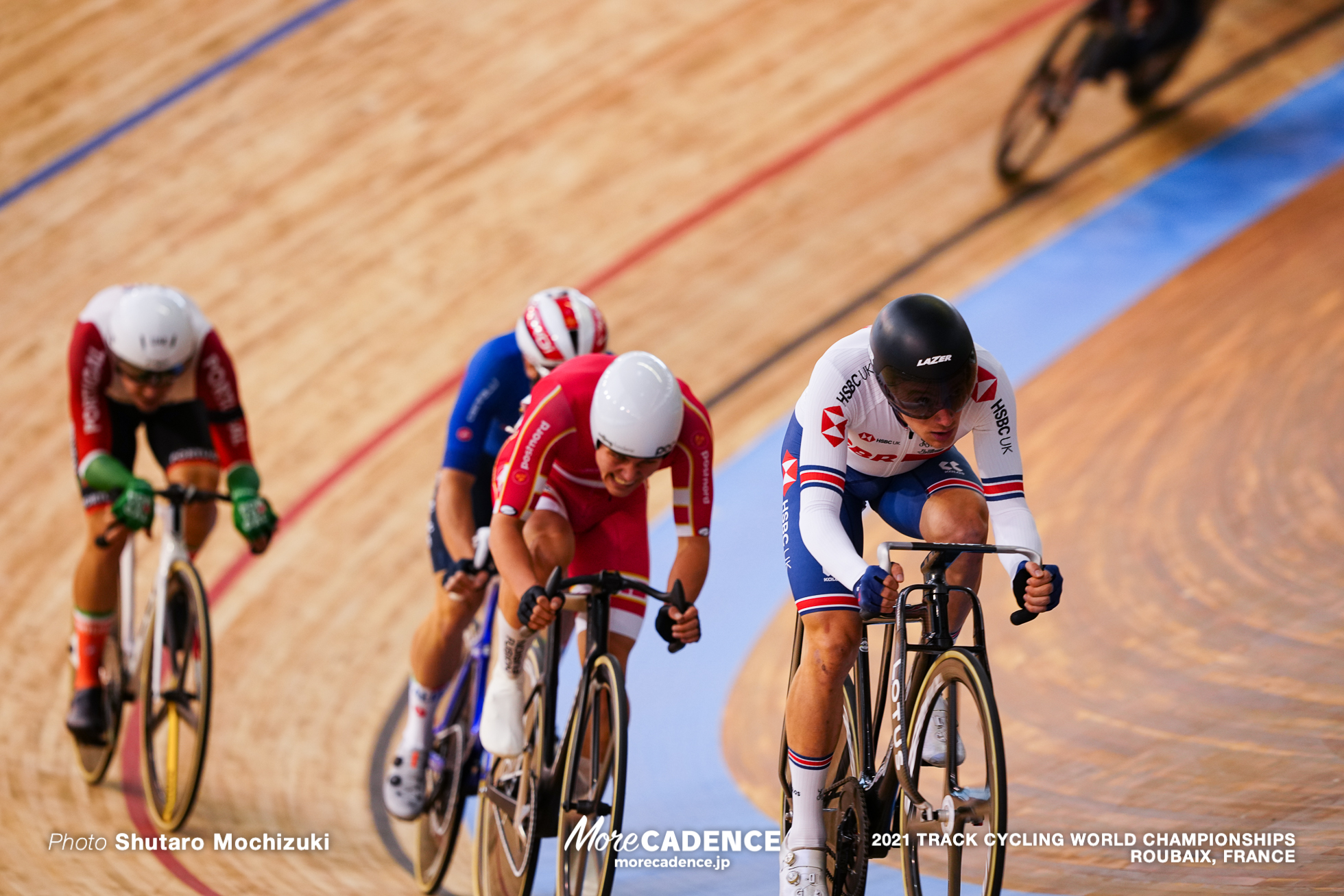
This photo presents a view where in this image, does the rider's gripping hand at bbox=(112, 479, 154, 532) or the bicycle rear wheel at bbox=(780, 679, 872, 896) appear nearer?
the bicycle rear wheel at bbox=(780, 679, 872, 896)

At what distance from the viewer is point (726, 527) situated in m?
5.04

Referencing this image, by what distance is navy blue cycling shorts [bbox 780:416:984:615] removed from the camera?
257cm

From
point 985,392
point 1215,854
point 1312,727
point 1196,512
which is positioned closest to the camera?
point 985,392

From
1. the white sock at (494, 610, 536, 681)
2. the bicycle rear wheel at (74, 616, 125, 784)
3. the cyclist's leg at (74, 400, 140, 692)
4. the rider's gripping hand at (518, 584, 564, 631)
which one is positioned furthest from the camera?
the bicycle rear wheel at (74, 616, 125, 784)

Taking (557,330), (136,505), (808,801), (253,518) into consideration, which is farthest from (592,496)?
(136,505)

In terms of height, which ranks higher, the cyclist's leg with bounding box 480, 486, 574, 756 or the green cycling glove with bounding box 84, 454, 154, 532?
the green cycling glove with bounding box 84, 454, 154, 532

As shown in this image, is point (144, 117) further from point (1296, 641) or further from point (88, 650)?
point (1296, 641)

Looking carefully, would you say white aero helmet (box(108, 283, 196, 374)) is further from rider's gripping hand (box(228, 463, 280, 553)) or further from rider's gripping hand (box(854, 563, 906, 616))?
rider's gripping hand (box(854, 563, 906, 616))

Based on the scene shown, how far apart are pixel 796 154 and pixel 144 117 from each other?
3278mm

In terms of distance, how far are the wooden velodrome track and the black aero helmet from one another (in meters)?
1.27

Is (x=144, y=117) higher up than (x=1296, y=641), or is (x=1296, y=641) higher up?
(x=144, y=117)

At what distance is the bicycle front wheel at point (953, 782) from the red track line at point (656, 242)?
1.94 m

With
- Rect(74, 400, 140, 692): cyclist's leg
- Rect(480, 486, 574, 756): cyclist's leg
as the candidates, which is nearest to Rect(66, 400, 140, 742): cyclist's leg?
Rect(74, 400, 140, 692): cyclist's leg

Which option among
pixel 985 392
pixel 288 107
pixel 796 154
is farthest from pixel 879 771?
pixel 288 107
